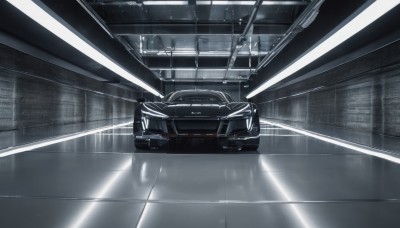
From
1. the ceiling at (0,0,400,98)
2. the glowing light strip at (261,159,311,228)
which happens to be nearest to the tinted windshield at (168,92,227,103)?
the ceiling at (0,0,400,98)

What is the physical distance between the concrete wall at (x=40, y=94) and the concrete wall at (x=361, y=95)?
27.5 ft

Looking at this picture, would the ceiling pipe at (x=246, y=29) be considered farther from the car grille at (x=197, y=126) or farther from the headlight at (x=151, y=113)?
the headlight at (x=151, y=113)

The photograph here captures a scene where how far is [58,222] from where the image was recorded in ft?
5.54

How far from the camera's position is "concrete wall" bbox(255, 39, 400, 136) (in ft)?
21.1

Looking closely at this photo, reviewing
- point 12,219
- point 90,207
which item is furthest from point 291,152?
point 12,219

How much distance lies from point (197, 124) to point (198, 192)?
1739 mm

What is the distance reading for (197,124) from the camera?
3986 millimetres

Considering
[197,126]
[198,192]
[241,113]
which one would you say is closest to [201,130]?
[197,126]

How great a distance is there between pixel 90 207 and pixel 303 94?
12601mm

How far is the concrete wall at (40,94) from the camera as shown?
698 centimetres

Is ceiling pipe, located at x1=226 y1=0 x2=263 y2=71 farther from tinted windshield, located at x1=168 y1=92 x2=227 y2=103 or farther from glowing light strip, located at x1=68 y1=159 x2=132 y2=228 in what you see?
glowing light strip, located at x1=68 y1=159 x2=132 y2=228

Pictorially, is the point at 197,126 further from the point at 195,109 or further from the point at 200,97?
the point at 200,97

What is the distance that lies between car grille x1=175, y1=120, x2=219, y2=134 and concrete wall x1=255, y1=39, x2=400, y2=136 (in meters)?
4.33

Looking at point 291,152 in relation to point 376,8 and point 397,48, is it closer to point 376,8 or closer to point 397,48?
point 376,8
